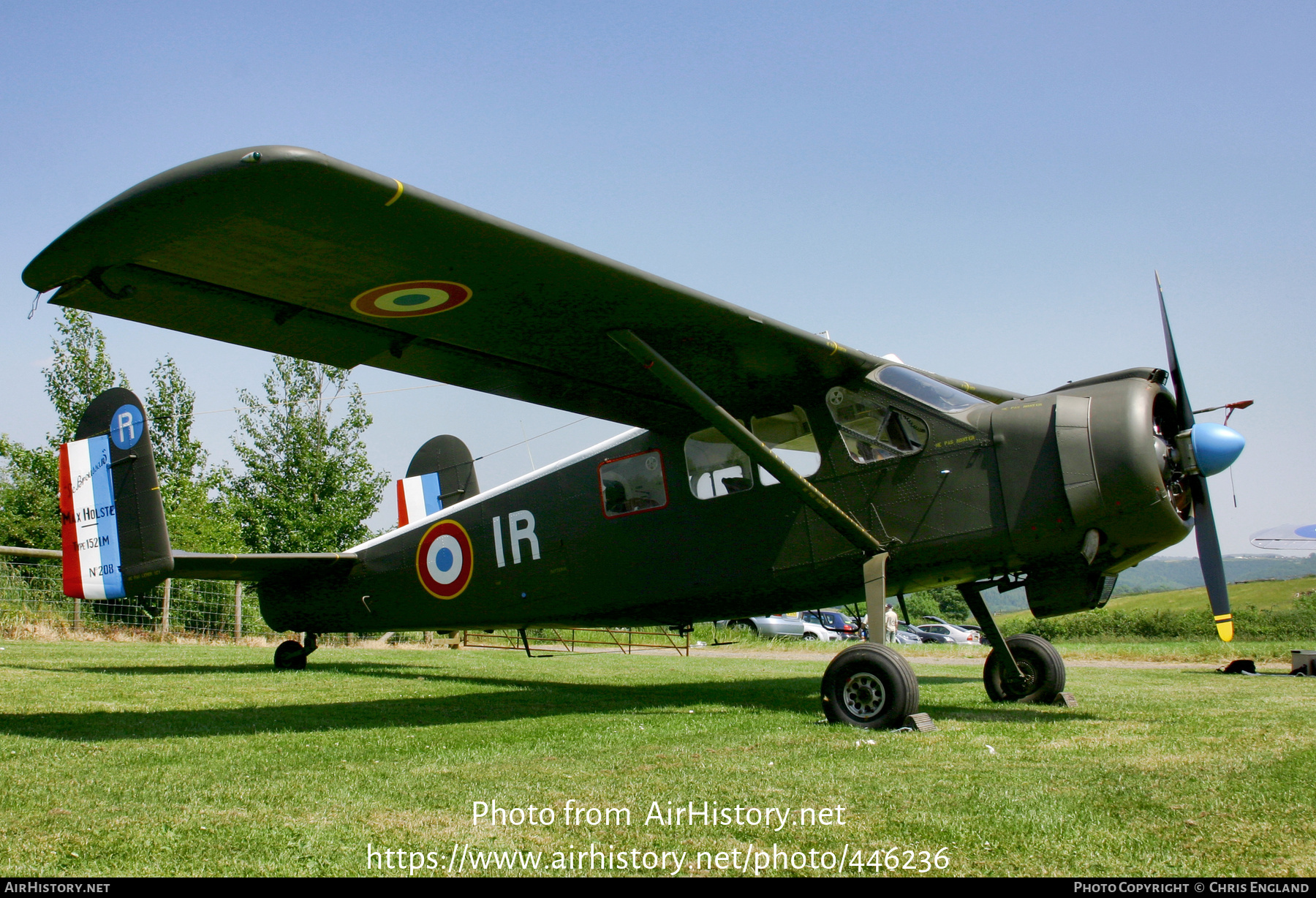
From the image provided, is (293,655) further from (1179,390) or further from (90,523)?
(1179,390)

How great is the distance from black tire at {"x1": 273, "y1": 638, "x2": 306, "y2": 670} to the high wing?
6.39m

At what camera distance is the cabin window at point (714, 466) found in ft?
26.5

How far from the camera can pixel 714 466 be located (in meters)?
8.25

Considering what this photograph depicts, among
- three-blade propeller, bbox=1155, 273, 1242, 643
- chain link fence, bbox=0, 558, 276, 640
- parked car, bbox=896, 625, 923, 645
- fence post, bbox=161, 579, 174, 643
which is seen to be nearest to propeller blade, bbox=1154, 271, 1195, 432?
three-blade propeller, bbox=1155, 273, 1242, 643

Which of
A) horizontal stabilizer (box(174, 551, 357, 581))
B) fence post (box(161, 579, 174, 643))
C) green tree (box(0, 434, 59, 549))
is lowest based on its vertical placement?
fence post (box(161, 579, 174, 643))

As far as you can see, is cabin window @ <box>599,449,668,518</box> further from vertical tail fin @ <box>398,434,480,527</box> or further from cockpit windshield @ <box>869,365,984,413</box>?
vertical tail fin @ <box>398,434,480,527</box>

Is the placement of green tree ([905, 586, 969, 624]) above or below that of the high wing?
below

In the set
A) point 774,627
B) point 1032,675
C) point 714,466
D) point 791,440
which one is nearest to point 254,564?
point 714,466

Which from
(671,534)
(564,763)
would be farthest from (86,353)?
(564,763)

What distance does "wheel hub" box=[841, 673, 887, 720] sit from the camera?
20.5ft

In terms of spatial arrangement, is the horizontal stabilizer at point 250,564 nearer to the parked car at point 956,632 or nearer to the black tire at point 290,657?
the black tire at point 290,657

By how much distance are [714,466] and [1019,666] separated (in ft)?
11.1

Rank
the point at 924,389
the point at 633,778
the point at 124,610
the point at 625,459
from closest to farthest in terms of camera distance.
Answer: the point at 633,778, the point at 924,389, the point at 625,459, the point at 124,610
